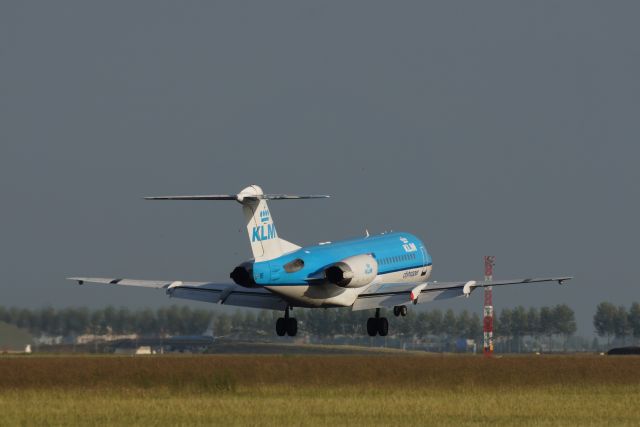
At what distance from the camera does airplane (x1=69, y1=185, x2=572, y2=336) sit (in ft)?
237

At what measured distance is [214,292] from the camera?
255 ft

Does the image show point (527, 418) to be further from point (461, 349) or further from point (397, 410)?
point (461, 349)

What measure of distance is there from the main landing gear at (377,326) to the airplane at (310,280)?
0.04m

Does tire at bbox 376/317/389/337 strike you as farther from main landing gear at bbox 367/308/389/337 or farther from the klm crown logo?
the klm crown logo

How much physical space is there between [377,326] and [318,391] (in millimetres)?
9332

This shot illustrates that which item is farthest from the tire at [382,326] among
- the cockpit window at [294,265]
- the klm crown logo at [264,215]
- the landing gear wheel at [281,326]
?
the klm crown logo at [264,215]

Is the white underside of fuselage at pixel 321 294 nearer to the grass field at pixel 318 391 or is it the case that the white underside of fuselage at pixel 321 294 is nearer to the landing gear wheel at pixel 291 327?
the landing gear wheel at pixel 291 327

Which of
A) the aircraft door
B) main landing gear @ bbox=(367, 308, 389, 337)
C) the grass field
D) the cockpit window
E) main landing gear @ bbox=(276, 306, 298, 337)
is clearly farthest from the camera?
the aircraft door

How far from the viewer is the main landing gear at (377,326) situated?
80.4m

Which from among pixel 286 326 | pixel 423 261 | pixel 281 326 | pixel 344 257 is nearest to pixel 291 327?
pixel 286 326

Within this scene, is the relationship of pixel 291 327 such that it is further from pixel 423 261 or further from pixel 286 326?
pixel 423 261

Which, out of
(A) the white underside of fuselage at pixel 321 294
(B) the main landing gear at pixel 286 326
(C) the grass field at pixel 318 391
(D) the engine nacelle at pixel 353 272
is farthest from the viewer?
(B) the main landing gear at pixel 286 326

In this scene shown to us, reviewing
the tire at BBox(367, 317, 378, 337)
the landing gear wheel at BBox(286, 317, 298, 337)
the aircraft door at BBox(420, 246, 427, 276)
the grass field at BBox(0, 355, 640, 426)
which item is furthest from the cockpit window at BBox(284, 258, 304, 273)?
the aircraft door at BBox(420, 246, 427, 276)

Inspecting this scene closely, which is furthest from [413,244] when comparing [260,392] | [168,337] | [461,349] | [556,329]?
[556,329]
